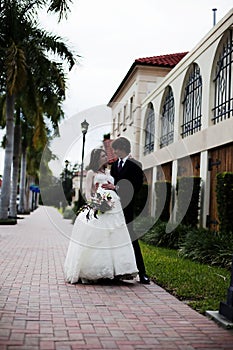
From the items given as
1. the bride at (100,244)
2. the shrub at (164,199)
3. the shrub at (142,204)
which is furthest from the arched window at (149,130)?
the bride at (100,244)

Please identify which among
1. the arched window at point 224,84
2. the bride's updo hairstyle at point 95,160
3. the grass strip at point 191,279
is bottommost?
the grass strip at point 191,279

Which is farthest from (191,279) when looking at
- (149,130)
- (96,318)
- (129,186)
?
(149,130)

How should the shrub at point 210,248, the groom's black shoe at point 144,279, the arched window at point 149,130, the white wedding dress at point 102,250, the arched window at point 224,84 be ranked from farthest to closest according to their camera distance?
the arched window at point 149,130 < the arched window at point 224,84 < the shrub at point 210,248 < the groom's black shoe at point 144,279 < the white wedding dress at point 102,250

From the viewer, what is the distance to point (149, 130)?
2355 centimetres

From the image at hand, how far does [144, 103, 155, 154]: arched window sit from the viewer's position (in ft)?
74.4

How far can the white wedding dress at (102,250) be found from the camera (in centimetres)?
706

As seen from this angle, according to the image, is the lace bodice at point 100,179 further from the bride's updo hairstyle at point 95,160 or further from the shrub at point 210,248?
the shrub at point 210,248

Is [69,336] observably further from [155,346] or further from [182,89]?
[182,89]

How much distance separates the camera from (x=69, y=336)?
170 inches

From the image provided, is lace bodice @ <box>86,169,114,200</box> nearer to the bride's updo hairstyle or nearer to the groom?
the bride's updo hairstyle

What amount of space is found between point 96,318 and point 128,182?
290 centimetres

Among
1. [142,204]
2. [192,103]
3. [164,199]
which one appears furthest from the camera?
[142,204]

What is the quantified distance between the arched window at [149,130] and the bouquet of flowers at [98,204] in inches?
601

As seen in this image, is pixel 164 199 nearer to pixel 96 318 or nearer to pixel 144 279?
pixel 144 279
